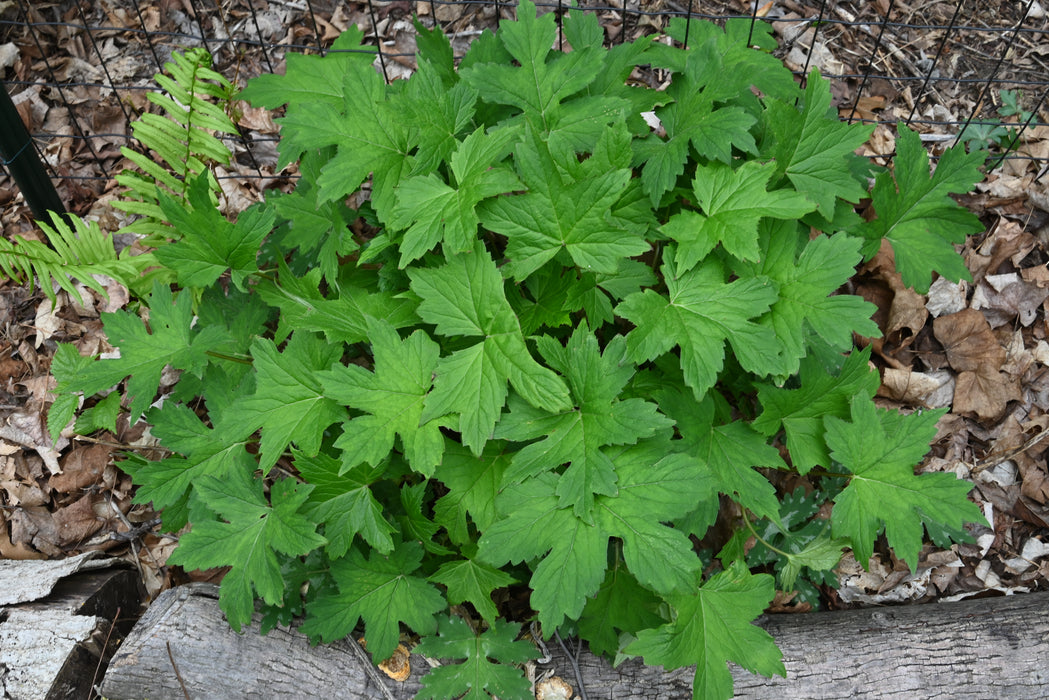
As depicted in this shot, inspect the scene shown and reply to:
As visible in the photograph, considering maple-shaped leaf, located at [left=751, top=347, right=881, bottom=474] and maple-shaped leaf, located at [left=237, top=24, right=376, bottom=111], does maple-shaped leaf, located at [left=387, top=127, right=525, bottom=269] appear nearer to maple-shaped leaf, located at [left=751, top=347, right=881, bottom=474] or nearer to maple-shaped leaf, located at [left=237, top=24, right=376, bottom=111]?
maple-shaped leaf, located at [left=237, top=24, right=376, bottom=111]

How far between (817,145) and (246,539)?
6.29ft

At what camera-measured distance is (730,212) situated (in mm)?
1980

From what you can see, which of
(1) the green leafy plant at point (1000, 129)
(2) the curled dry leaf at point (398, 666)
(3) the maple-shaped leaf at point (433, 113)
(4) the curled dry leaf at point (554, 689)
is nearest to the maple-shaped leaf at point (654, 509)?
(4) the curled dry leaf at point (554, 689)

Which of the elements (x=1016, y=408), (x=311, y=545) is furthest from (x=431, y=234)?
(x=1016, y=408)

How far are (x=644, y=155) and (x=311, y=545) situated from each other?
140cm

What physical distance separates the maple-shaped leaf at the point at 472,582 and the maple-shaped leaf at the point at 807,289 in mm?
975

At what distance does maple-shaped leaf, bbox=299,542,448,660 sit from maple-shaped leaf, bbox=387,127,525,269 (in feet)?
2.84

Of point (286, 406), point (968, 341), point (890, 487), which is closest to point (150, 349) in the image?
point (286, 406)

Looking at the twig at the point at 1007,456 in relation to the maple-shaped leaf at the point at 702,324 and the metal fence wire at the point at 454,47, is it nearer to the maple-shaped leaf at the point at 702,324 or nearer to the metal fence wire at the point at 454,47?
the metal fence wire at the point at 454,47

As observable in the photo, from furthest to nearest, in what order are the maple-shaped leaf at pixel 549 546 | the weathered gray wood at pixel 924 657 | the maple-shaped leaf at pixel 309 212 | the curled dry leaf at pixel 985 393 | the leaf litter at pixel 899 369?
1. the curled dry leaf at pixel 985 393
2. the leaf litter at pixel 899 369
3. the maple-shaped leaf at pixel 309 212
4. the weathered gray wood at pixel 924 657
5. the maple-shaped leaf at pixel 549 546

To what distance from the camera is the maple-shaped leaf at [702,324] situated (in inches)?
73.0

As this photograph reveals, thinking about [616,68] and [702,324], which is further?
[616,68]

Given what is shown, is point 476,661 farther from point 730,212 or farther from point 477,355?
point 730,212

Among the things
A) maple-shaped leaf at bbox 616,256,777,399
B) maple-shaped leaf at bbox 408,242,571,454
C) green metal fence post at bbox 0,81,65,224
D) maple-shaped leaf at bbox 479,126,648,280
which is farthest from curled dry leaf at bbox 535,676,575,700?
green metal fence post at bbox 0,81,65,224
